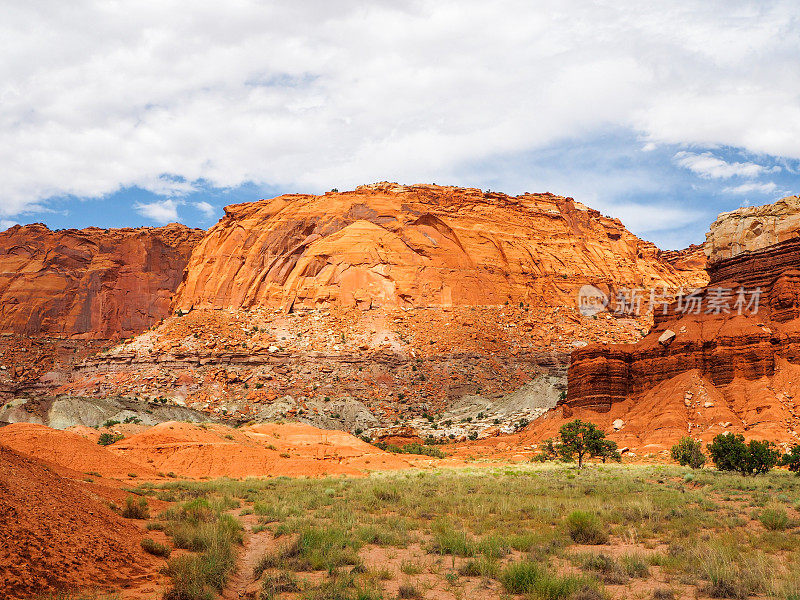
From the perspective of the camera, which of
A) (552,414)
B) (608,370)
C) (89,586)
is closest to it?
(89,586)

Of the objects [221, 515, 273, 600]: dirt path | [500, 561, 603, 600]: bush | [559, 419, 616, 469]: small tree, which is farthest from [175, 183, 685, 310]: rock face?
[500, 561, 603, 600]: bush

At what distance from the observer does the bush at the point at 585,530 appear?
11.0 metres

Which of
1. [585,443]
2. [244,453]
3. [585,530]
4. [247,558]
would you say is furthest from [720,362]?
[247,558]

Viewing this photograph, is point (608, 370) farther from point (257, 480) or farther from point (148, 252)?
→ point (148, 252)

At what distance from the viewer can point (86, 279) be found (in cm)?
9738

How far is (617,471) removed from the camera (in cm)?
2423

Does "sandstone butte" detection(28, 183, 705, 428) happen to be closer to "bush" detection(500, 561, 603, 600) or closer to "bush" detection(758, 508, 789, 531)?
"bush" detection(758, 508, 789, 531)

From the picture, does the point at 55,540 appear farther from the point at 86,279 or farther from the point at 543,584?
→ the point at 86,279

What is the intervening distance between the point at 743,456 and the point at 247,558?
1944cm

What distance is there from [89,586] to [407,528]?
19.9 ft

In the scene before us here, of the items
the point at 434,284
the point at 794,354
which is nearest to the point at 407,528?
the point at 794,354

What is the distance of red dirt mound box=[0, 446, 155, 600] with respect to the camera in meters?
7.11

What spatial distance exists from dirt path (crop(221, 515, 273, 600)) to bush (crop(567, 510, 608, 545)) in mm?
5504

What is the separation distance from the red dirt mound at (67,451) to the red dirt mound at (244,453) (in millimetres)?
2645
